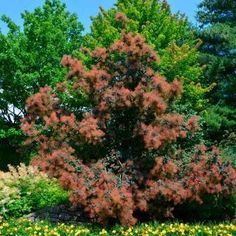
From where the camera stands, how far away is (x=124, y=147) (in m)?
13.5

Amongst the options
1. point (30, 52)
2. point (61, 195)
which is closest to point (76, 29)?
point (30, 52)

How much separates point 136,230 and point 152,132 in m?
2.72

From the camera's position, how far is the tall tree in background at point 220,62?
967 inches

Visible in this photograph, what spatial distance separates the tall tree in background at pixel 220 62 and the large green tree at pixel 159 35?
1.80m

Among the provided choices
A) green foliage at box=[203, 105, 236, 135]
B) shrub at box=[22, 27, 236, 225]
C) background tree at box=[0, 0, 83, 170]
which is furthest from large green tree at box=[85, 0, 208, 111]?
shrub at box=[22, 27, 236, 225]

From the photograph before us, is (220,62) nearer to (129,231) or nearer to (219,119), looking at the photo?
(219,119)

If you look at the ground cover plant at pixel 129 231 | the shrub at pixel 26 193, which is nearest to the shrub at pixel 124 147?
the ground cover plant at pixel 129 231

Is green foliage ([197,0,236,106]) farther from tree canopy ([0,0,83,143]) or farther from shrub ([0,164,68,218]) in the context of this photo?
shrub ([0,164,68,218])

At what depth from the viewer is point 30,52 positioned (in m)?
27.5

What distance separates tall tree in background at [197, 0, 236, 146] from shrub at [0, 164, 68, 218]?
10131 mm

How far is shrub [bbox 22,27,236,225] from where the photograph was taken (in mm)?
12062

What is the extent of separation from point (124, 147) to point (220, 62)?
1280 centimetres

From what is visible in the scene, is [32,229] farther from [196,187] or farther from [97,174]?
[196,187]

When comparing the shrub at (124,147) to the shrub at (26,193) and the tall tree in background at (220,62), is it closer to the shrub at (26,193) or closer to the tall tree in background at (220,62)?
the shrub at (26,193)
